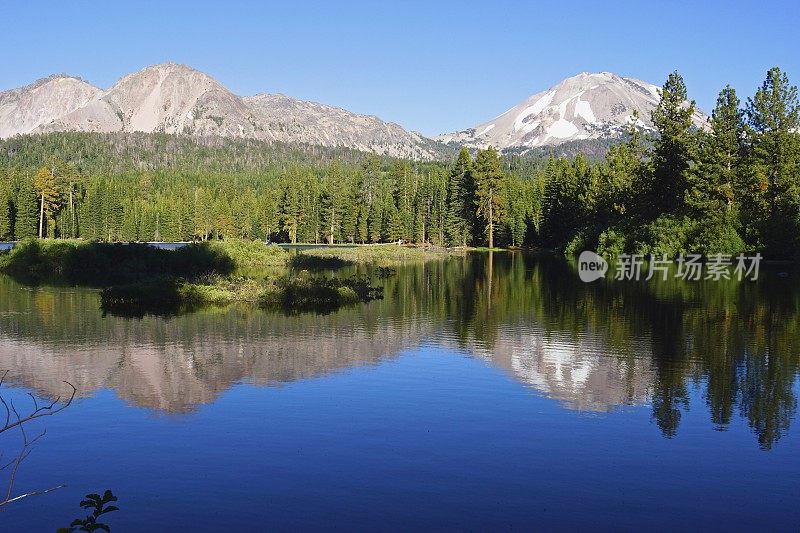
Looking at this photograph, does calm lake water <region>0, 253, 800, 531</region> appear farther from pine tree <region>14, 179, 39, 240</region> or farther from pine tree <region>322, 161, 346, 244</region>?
pine tree <region>322, 161, 346, 244</region>

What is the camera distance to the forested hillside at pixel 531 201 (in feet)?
248

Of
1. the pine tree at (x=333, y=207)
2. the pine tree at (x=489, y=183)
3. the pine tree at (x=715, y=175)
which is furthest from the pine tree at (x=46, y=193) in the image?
the pine tree at (x=715, y=175)

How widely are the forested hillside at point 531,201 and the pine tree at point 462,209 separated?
0.78ft

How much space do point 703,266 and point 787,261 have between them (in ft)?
41.1

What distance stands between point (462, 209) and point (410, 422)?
343ft

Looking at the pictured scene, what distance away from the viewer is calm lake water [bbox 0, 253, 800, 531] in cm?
1232

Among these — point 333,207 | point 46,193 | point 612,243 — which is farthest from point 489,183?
point 46,193

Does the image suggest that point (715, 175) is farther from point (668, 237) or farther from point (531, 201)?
point (531, 201)

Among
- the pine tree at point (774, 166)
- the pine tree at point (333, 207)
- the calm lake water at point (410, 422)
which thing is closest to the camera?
the calm lake water at point (410, 422)

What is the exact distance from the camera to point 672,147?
80188 millimetres

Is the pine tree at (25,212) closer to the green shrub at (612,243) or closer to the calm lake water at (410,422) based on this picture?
the green shrub at (612,243)

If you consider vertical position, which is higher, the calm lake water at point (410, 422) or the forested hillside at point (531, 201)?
the forested hillside at point (531, 201)

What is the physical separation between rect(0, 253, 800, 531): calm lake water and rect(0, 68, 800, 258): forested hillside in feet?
150

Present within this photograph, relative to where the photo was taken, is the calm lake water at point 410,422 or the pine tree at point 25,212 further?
the pine tree at point 25,212
